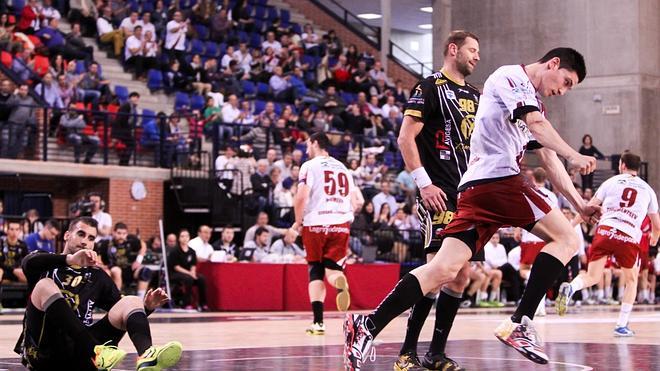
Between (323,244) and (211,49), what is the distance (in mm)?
15019

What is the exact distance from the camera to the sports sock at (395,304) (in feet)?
22.6

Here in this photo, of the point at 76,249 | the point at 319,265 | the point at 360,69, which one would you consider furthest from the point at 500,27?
the point at 76,249

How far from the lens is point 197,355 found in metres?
9.31

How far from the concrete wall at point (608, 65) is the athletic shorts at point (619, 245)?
1656 centimetres

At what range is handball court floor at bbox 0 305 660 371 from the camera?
331 inches

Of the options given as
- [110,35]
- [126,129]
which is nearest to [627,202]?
[126,129]

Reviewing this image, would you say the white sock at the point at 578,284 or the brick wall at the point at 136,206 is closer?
the white sock at the point at 578,284

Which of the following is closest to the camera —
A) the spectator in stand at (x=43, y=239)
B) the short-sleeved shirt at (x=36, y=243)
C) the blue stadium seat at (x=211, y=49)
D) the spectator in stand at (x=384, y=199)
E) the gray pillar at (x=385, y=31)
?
the spectator in stand at (x=43, y=239)

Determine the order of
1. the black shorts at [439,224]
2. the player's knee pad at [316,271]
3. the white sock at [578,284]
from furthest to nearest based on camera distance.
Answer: the white sock at [578,284] → the player's knee pad at [316,271] → the black shorts at [439,224]

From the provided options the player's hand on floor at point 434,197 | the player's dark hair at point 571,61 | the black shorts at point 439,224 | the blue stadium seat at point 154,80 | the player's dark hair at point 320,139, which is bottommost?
the black shorts at point 439,224

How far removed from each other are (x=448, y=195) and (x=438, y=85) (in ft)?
2.65

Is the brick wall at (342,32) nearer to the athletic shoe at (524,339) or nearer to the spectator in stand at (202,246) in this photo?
the spectator in stand at (202,246)

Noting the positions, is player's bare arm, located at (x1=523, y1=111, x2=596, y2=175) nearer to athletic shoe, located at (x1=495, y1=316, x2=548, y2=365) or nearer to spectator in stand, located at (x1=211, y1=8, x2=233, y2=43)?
athletic shoe, located at (x1=495, y1=316, x2=548, y2=365)

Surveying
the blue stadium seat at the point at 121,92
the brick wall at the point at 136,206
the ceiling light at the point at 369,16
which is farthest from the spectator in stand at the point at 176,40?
the ceiling light at the point at 369,16
